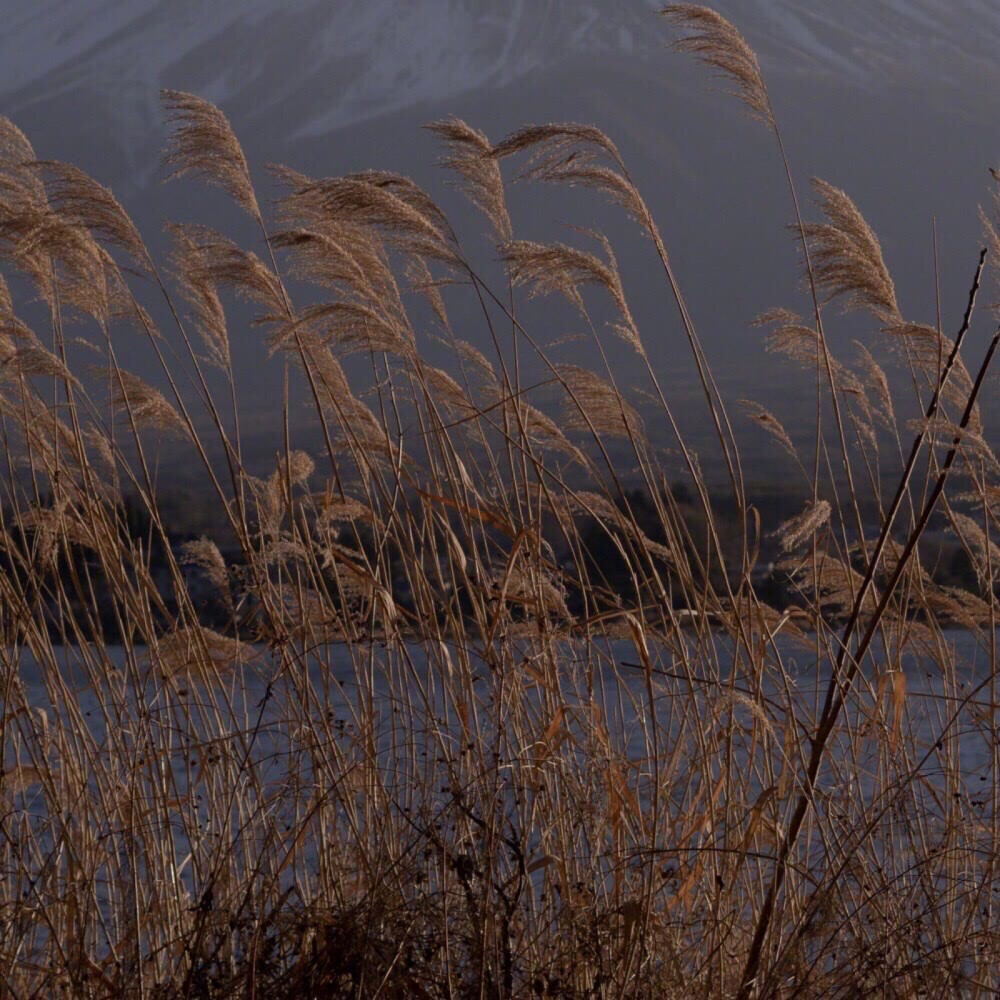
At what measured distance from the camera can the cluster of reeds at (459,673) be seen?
218 cm

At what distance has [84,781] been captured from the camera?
2.54 meters

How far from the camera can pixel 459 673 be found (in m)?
2.66

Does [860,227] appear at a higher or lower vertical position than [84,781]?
higher


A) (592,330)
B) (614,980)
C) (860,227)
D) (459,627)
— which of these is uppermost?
(860,227)

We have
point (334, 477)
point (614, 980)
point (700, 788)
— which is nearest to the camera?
point (614, 980)

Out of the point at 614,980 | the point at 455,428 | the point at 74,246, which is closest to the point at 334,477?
the point at 455,428

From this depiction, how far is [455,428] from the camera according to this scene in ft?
10.2

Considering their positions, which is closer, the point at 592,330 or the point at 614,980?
the point at 614,980

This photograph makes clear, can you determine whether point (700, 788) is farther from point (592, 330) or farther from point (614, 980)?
point (592, 330)

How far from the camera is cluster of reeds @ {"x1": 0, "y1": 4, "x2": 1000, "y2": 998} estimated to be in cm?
218

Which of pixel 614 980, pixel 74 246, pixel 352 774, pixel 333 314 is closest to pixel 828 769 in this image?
pixel 614 980

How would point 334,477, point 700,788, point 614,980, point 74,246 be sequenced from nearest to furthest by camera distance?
point 614,980 → point 700,788 → point 74,246 → point 334,477

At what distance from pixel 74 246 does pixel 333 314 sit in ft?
2.15

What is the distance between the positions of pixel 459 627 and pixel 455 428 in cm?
62
